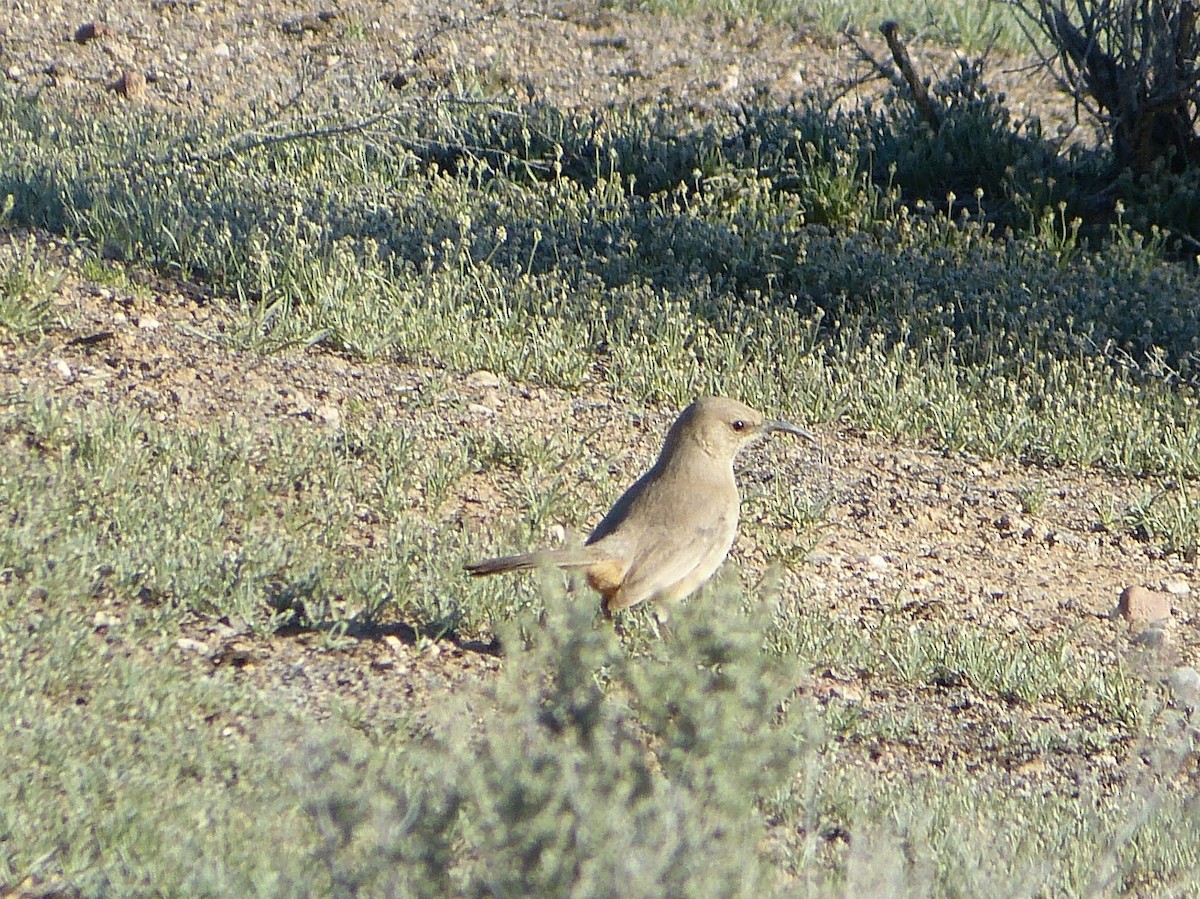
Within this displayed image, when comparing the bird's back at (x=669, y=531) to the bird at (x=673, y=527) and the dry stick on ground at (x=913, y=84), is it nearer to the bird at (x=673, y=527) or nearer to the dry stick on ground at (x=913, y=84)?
the bird at (x=673, y=527)

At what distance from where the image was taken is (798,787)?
13.0 ft

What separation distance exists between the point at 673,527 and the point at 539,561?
578 millimetres

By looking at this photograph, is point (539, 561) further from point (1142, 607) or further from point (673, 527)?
point (1142, 607)

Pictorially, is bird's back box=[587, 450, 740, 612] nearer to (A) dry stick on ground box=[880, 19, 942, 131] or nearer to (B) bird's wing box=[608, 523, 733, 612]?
(B) bird's wing box=[608, 523, 733, 612]

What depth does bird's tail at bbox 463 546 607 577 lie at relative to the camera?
412cm

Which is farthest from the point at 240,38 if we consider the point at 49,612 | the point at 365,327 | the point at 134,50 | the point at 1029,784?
the point at 1029,784

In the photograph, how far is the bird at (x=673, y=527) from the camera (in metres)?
4.43

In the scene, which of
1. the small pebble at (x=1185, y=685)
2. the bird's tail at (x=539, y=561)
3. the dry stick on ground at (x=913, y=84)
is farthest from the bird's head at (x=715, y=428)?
the dry stick on ground at (x=913, y=84)

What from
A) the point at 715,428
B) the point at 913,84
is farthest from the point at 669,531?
the point at 913,84

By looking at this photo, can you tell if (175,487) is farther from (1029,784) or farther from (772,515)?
(1029,784)

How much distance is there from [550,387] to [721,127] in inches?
152

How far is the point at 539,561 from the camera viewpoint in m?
4.10

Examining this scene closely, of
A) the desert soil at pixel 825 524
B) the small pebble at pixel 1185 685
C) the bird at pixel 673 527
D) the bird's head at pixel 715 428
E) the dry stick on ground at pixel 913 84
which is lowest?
the desert soil at pixel 825 524

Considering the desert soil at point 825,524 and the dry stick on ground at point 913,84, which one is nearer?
the desert soil at point 825,524
